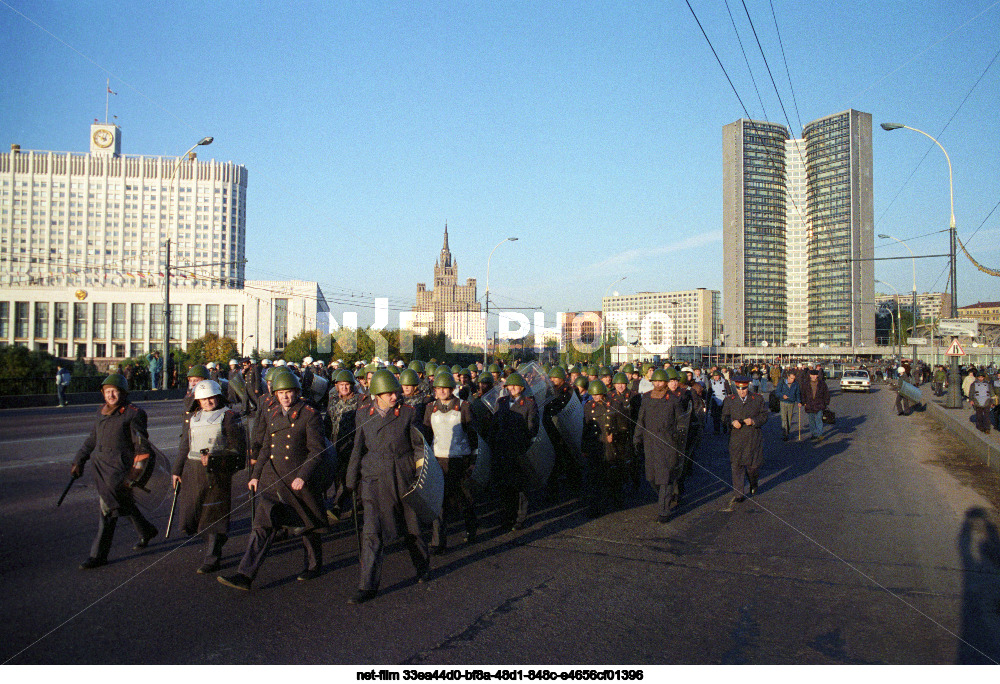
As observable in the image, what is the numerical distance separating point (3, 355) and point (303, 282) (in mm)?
86497

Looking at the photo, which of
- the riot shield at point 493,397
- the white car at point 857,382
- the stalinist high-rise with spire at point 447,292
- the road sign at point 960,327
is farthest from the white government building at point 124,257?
the riot shield at point 493,397

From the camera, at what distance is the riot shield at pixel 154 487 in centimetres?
623

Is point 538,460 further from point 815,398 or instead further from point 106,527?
point 815,398

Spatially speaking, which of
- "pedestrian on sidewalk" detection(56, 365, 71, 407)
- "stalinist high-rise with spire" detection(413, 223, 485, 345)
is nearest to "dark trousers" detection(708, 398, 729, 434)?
"pedestrian on sidewalk" detection(56, 365, 71, 407)

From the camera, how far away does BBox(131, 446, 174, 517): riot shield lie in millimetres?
6234

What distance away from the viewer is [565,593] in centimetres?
554

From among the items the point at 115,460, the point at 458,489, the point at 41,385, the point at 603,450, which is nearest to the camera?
the point at 115,460

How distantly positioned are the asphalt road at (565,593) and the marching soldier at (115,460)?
0.25 metres

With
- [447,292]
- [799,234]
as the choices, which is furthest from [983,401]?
[447,292]

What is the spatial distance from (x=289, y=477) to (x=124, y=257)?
13389 cm

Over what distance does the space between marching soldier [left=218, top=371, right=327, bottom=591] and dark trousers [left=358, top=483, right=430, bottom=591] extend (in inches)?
21.1

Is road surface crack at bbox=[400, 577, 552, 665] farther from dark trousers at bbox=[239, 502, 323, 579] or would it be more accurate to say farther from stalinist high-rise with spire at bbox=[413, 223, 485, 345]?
stalinist high-rise with spire at bbox=[413, 223, 485, 345]

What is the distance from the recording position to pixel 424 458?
584 centimetres
